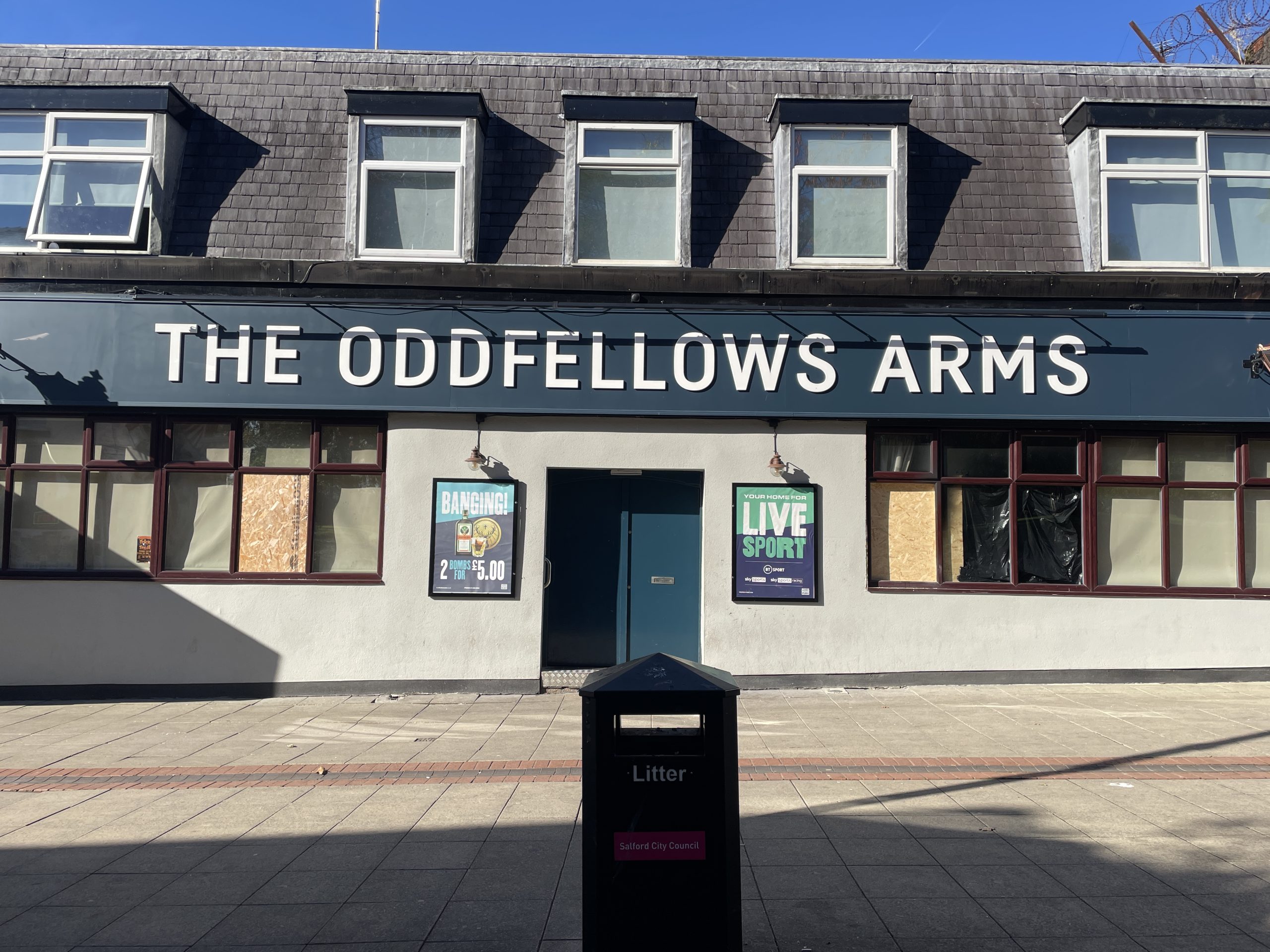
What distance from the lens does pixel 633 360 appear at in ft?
36.1

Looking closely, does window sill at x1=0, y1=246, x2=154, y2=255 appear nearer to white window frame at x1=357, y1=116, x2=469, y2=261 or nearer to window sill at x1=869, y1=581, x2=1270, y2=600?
white window frame at x1=357, y1=116, x2=469, y2=261

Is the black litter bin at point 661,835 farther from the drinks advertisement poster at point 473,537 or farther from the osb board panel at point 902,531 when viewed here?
the osb board panel at point 902,531

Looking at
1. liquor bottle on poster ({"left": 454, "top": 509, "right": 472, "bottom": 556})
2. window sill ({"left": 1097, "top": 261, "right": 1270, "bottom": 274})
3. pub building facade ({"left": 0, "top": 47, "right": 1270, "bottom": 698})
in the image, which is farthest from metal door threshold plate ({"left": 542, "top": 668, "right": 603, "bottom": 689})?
window sill ({"left": 1097, "top": 261, "right": 1270, "bottom": 274})

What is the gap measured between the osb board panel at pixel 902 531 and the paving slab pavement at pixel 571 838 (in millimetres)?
2007

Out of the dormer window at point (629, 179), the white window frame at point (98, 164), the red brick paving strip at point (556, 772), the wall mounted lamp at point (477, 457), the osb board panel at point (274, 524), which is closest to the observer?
the red brick paving strip at point (556, 772)

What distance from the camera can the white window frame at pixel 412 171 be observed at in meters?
11.3

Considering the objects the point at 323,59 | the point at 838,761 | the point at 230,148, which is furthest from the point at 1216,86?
the point at 230,148

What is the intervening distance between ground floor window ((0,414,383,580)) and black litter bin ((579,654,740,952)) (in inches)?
304

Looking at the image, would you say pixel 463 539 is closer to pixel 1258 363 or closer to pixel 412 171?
pixel 412 171

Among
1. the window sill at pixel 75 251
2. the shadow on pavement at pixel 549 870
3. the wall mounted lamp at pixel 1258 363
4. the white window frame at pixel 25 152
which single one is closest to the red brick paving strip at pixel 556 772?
the shadow on pavement at pixel 549 870

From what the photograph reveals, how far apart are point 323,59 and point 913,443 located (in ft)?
30.4

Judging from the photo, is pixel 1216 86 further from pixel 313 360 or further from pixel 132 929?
pixel 132 929

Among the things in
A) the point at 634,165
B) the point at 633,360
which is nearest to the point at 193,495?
the point at 633,360

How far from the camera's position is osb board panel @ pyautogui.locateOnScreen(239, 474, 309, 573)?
1105cm
